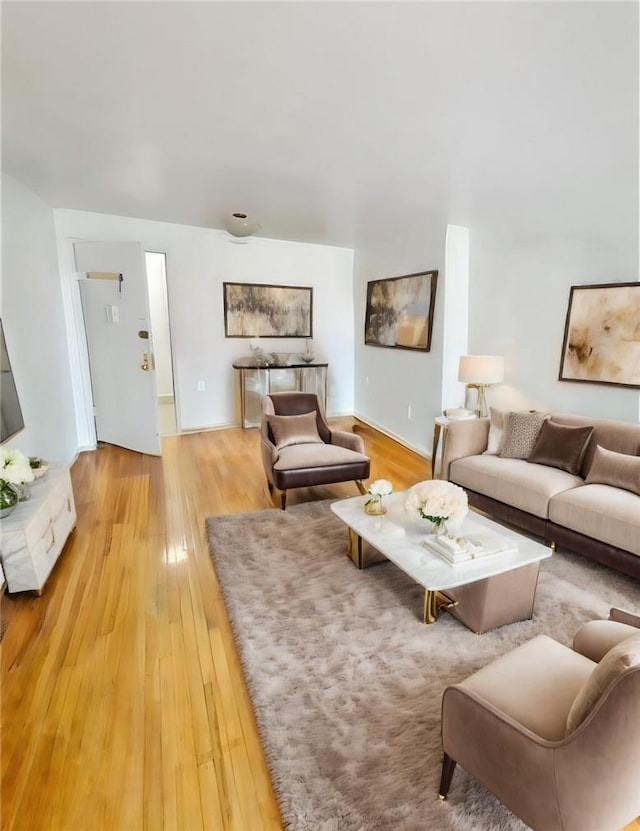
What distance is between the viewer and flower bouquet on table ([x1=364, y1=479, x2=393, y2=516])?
235cm

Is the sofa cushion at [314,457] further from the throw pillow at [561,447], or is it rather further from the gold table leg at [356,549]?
the throw pillow at [561,447]

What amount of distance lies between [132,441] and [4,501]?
7.95 ft

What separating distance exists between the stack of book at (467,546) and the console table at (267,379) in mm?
Answer: 3676

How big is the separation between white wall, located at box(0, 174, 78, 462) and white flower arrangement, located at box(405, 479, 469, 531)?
8.47 ft

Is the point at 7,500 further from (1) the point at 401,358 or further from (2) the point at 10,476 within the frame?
(1) the point at 401,358

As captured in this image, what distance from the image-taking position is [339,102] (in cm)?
195

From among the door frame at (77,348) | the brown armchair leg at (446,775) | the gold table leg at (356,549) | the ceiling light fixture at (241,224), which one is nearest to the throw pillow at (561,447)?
the gold table leg at (356,549)

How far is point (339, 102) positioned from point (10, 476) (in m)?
2.42

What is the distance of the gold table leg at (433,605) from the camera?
1982 mm

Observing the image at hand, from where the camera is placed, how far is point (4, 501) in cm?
214

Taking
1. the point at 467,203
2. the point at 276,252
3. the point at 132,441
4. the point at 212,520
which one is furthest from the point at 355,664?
the point at 276,252

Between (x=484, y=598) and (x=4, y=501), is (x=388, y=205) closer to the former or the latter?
(x=484, y=598)

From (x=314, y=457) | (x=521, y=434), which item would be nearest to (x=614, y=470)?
(x=521, y=434)

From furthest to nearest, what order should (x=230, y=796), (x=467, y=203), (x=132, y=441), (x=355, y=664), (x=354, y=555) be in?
(x=132, y=441)
(x=467, y=203)
(x=354, y=555)
(x=355, y=664)
(x=230, y=796)
